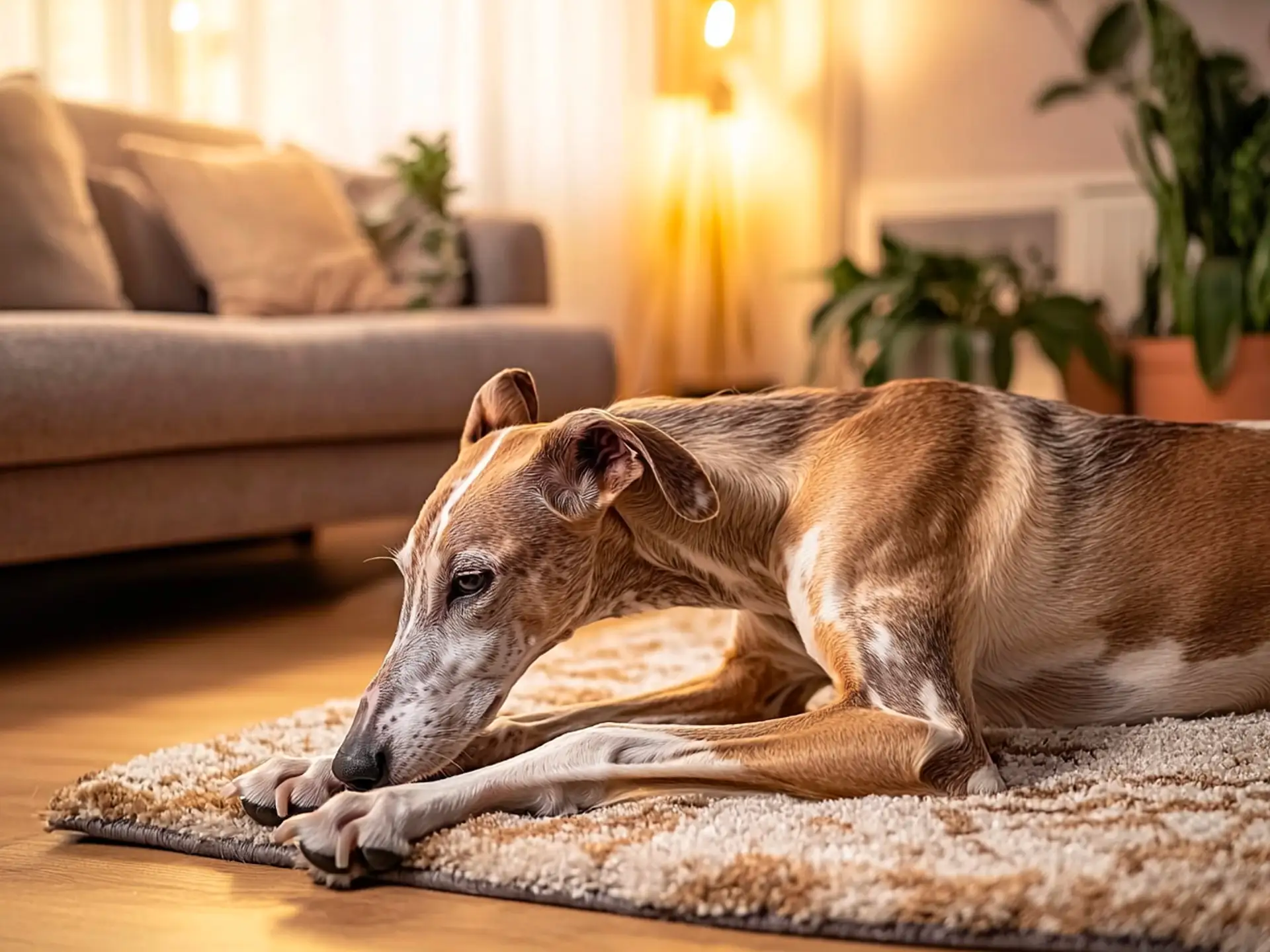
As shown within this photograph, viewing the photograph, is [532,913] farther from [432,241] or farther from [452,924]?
[432,241]

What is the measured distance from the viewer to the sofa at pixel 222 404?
107 inches

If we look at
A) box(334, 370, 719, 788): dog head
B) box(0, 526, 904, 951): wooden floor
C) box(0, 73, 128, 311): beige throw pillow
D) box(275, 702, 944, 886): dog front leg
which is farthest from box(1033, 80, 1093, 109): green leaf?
box(275, 702, 944, 886): dog front leg

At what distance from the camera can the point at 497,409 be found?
1.96m

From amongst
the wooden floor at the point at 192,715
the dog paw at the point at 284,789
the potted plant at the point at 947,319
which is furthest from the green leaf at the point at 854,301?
the dog paw at the point at 284,789

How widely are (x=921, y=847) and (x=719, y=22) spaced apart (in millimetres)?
5160

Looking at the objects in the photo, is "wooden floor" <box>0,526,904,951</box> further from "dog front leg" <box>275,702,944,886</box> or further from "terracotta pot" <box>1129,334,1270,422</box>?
"terracotta pot" <box>1129,334,1270,422</box>

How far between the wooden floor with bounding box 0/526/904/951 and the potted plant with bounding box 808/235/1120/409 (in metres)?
1.69

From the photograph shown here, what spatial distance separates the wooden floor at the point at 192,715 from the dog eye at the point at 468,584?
357 millimetres

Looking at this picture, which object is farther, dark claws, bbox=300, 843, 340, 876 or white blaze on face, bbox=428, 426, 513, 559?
white blaze on face, bbox=428, 426, 513, 559

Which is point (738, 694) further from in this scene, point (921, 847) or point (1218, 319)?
point (1218, 319)

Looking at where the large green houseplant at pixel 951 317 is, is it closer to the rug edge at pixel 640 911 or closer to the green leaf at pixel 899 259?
Answer: the green leaf at pixel 899 259

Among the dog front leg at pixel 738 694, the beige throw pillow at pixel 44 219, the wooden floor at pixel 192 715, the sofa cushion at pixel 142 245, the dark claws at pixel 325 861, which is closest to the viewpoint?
the wooden floor at pixel 192 715

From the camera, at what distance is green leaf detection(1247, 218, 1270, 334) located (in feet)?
13.4

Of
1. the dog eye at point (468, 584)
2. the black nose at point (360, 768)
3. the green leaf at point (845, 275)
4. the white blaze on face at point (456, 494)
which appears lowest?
the black nose at point (360, 768)
